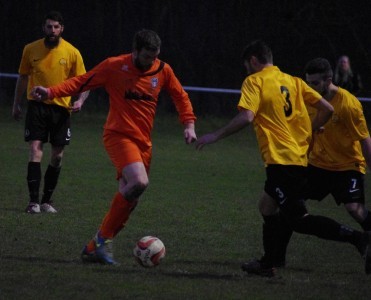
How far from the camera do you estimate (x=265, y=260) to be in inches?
314

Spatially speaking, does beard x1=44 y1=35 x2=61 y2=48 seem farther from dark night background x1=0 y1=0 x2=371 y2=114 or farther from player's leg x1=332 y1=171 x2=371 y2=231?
dark night background x1=0 y1=0 x2=371 y2=114

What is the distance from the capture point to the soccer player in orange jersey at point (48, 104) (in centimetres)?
1143

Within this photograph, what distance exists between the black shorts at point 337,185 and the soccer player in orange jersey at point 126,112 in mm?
1202

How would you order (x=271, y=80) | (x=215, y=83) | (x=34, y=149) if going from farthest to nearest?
(x=215, y=83) → (x=34, y=149) → (x=271, y=80)

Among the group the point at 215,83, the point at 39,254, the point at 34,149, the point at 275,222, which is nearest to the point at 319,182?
the point at 275,222

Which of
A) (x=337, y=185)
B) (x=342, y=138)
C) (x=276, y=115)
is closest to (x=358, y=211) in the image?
(x=337, y=185)

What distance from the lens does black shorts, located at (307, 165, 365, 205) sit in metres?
8.88

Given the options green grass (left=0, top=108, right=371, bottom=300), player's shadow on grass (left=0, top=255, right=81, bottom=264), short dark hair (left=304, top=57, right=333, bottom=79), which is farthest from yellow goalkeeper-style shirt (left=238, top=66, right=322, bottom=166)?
player's shadow on grass (left=0, top=255, right=81, bottom=264)

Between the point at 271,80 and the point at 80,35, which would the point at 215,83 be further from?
the point at 271,80

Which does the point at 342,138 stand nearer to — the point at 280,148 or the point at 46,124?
the point at 280,148

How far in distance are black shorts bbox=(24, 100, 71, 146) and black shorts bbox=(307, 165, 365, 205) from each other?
347 centimetres

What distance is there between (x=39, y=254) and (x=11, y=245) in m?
0.48

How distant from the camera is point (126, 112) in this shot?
8.59 m

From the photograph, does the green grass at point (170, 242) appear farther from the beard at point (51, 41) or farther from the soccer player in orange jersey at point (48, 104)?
the beard at point (51, 41)
